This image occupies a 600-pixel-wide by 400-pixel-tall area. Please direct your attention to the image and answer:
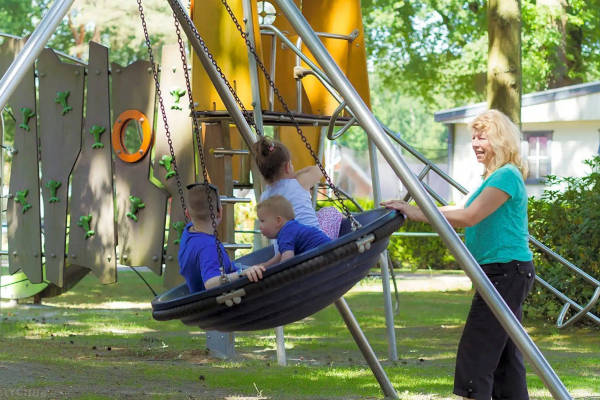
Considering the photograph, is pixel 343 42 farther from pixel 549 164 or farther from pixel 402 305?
pixel 549 164

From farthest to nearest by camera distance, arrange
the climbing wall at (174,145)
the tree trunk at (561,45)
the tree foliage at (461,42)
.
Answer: the tree foliage at (461,42) < the tree trunk at (561,45) < the climbing wall at (174,145)

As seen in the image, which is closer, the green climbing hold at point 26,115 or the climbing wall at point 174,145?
the climbing wall at point 174,145

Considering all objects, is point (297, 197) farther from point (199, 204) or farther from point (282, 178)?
point (199, 204)

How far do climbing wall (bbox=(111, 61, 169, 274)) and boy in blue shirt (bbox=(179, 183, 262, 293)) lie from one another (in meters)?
4.38

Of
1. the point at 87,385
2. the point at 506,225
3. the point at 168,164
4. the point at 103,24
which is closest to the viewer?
the point at 506,225

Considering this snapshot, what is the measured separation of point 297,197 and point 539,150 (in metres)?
18.5

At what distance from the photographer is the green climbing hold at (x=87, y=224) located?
9961mm

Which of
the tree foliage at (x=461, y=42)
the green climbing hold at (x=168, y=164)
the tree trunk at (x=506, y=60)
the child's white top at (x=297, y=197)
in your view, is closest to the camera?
A: the child's white top at (x=297, y=197)

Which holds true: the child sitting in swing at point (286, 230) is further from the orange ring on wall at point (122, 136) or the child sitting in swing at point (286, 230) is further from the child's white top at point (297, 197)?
the orange ring on wall at point (122, 136)

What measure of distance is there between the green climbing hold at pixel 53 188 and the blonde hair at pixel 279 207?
19.7 ft

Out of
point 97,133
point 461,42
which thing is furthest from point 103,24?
point 97,133

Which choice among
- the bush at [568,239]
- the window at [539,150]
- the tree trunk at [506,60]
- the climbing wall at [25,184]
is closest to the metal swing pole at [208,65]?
the bush at [568,239]

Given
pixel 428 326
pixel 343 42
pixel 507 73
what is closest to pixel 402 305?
pixel 428 326

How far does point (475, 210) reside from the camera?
4.43 meters
